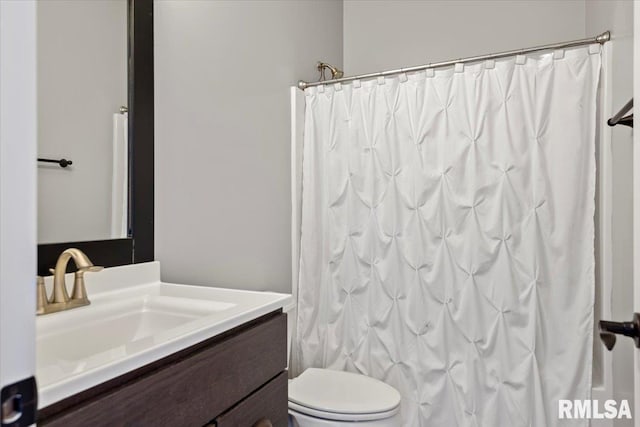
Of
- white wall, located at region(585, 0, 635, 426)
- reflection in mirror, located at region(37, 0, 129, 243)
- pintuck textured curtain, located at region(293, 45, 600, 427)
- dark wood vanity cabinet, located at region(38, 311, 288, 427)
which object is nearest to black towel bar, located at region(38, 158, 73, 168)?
reflection in mirror, located at region(37, 0, 129, 243)

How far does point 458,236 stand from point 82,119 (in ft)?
4.82

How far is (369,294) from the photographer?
1.93 m

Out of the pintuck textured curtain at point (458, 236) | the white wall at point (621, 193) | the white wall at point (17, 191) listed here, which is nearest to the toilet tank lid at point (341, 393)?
the pintuck textured curtain at point (458, 236)

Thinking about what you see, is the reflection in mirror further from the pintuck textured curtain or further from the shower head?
the shower head

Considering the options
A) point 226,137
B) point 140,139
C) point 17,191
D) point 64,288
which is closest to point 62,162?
point 140,139

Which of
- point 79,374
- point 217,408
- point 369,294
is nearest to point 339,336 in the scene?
point 369,294

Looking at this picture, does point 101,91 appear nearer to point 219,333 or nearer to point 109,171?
point 109,171

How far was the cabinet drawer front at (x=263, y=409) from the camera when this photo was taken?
909mm

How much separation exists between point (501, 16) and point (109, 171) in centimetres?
227

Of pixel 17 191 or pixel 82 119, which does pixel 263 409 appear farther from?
pixel 82 119

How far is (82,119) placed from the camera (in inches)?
45.9

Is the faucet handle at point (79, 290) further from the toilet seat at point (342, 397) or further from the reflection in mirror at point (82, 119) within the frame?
the toilet seat at point (342, 397)

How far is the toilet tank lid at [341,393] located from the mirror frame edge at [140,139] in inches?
Answer: 32.5

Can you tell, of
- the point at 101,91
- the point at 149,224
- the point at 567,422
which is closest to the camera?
the point at 101,91
